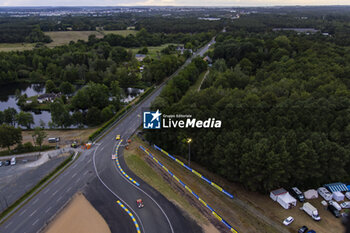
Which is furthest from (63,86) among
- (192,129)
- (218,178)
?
(218,178)

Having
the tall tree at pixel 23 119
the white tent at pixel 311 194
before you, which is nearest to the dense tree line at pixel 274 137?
the white tent at pixel 311 194

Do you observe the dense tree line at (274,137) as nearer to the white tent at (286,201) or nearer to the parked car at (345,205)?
the white tent at (286,201)

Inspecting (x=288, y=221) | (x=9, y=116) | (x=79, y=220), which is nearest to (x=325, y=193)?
(x=288, y=221)

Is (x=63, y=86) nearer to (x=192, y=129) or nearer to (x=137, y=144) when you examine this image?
(x=137, y=144)

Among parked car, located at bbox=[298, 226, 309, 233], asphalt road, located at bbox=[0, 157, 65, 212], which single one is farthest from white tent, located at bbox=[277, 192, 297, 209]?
asphalt road, located at bbox=[0, 157, 65, 212]

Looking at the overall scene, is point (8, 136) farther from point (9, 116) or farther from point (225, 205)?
point (225, 205)
